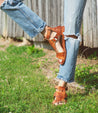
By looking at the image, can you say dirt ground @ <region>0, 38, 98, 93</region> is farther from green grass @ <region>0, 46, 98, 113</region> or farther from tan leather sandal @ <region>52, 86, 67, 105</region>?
tan leather sandal @ <region>52, 86, 67, 105</region>

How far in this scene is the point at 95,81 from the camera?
3.14 meters

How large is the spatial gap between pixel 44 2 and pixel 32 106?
2.94 metres

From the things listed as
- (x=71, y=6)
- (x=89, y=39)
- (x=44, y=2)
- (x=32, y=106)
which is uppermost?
(x=44, y=2)

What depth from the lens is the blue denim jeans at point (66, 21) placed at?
2.17 metres

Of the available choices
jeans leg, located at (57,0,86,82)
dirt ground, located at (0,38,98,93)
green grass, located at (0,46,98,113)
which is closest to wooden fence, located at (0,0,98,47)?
dirt ground, located at (0,38,98,93)

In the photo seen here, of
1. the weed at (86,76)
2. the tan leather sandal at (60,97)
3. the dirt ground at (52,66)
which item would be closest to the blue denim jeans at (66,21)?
the tan leather sandal at (60,97)

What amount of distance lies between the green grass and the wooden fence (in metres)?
1.15

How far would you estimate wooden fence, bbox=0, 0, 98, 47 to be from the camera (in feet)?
12.3

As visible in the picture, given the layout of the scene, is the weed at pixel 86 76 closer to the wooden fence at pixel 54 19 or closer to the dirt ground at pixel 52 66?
the dirt ground at pixel 52 66

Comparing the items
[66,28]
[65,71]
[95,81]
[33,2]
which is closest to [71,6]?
[66,28]

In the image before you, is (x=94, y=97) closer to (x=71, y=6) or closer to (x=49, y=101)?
(x=49, y=101)

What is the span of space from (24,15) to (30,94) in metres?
1.04

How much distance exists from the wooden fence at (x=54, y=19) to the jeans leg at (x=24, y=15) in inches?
69.6

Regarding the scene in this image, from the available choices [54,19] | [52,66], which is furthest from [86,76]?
[54,19]
